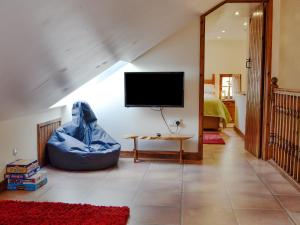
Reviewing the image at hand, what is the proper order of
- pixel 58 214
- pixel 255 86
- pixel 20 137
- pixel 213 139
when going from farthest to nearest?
pixel 213 139 < pixel 255 86 < pixel 20 137 < pixel 58 214

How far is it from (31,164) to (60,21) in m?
2.24

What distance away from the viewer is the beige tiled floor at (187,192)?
3092 mm

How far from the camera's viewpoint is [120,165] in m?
4.98

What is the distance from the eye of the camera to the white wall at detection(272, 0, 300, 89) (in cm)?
562

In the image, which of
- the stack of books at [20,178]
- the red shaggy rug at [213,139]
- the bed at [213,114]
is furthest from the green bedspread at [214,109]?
the stack of books at [20,178]

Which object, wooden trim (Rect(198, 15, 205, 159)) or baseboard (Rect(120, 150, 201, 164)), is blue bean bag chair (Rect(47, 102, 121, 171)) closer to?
baseboard (Rect(120, 150, 201, 164))

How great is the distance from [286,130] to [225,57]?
657 centimetres

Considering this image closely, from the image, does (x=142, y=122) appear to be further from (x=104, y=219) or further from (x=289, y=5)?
(x=289, y=5)

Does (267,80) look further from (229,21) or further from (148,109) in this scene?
(229,21)

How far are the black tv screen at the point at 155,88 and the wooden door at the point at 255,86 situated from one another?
1.27 metres

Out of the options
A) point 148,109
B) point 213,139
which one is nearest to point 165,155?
point 148,109

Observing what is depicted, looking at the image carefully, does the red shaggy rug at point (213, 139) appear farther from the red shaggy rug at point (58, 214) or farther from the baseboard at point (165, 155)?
the red shaggy rug at point (58, 214)

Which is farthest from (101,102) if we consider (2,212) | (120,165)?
(2,212)

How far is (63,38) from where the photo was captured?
2.44 meters
